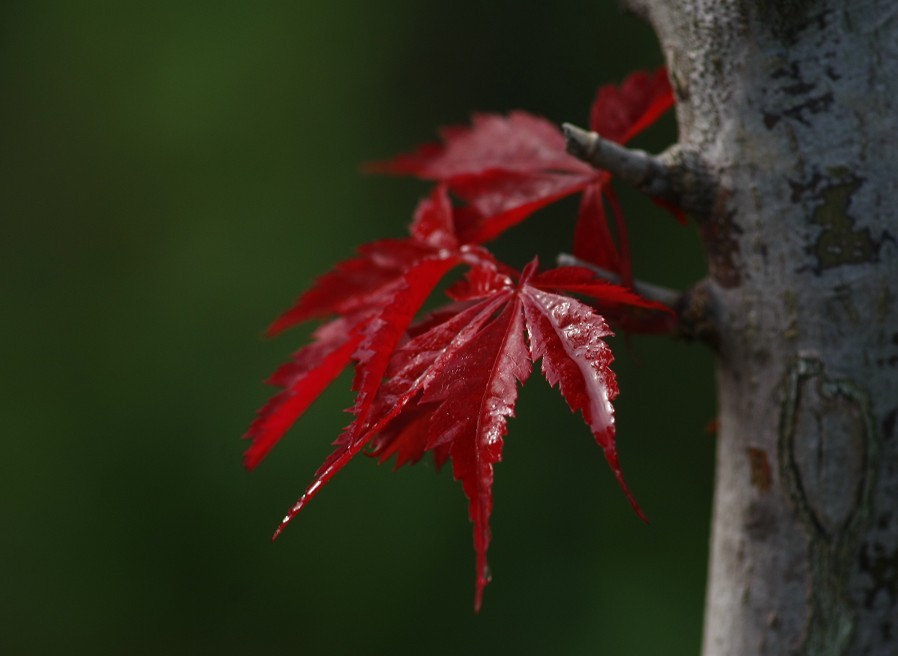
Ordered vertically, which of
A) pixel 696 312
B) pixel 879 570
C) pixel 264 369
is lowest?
pixel 879 570

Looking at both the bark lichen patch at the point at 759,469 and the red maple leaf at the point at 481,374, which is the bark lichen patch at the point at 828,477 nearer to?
the bark lichen patch at the point at 759,469

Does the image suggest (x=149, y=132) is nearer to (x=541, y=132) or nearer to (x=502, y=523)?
(x=502, y=523)

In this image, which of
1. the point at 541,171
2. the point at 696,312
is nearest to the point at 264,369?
the point at 541,171

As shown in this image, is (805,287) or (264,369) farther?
(264,369)

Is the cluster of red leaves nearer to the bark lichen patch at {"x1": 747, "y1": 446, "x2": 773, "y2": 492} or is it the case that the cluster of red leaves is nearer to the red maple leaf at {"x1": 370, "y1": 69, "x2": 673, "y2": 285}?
the red maple leaf at {"x1": 370, "y1": 69, "x2": 673, "y2": 285}

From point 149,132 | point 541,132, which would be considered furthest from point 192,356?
point 541,132

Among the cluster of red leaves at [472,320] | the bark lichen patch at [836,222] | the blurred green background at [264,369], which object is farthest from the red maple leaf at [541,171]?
the blurred green background at [264,369]

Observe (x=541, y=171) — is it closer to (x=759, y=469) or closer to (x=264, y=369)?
(x=759, y=469)
